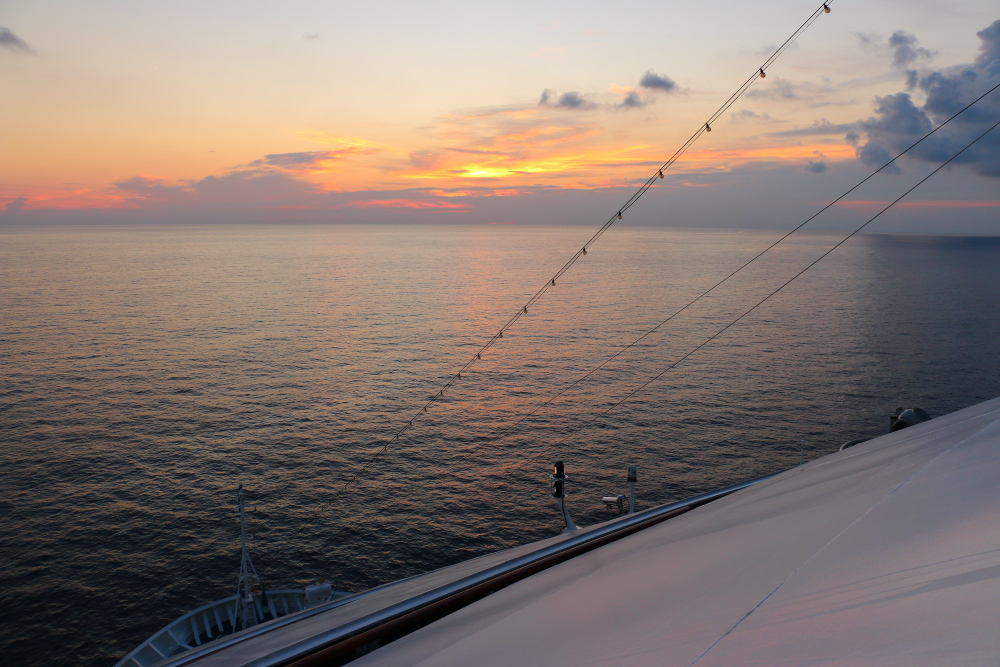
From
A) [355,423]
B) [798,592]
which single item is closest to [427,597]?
[798,592]

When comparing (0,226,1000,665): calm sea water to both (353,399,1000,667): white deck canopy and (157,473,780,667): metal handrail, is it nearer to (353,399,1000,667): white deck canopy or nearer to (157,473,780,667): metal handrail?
(157,473,780,667): metal handrail

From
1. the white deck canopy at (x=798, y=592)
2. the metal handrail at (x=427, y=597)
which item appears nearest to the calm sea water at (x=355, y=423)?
the metal handrail at (x=427, y=597)

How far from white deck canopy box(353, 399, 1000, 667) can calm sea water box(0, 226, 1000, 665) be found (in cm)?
2852

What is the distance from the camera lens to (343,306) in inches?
4387

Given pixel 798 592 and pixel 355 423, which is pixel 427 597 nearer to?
pixel 798 592

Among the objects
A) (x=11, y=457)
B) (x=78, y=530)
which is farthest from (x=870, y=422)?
(x=11, y=457)

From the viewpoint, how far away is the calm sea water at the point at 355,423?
33594mm

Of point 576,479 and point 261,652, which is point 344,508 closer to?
point 576,479

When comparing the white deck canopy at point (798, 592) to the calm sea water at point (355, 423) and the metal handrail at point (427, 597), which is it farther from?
the calm sea water at point (355, 423)

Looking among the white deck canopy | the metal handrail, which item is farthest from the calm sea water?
the white deck canopy

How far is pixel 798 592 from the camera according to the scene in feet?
13.8

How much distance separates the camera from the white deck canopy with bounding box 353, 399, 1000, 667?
310 cm

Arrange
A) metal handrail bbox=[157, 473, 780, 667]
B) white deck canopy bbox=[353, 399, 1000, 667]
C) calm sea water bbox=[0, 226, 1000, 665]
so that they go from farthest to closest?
calm sea water bbox=[0, 226, 1000, 665] < metal handrail bbox=[157, 473, 780, 667] < white deck canopy bbox=[353, 399, 1000, 667]

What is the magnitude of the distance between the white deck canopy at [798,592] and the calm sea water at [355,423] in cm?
2852
